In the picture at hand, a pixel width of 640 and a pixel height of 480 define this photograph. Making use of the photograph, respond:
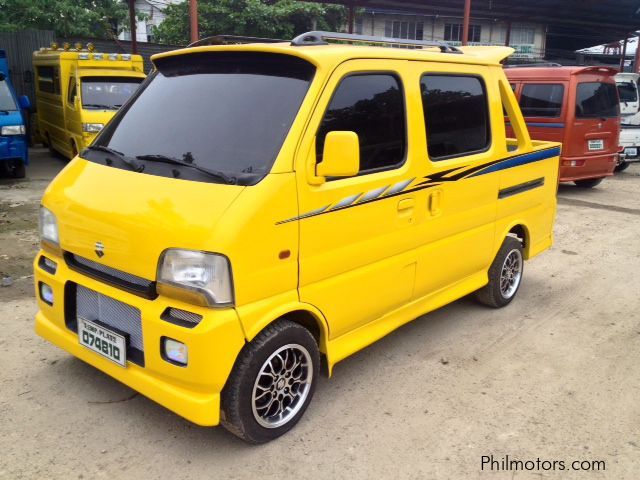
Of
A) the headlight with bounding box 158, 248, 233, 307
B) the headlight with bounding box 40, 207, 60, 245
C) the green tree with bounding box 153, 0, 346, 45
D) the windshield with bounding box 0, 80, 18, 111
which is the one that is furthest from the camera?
the green tree with bounding box 153, 0, 346, 45

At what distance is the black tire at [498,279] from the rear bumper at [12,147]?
7777mm

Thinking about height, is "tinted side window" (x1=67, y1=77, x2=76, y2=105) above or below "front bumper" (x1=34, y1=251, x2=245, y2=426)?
above

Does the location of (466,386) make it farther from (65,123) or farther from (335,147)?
(65,123)

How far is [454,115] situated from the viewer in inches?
152

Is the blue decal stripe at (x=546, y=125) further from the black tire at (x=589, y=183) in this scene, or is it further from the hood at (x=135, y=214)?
the hood at (x=135, y=214)

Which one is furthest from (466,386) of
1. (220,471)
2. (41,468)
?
(41,468)

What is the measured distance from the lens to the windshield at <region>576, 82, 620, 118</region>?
938cm

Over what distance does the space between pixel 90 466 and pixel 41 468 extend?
0.74 ft

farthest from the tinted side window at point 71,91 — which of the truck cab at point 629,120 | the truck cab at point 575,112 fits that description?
the truck cab at point 629,120

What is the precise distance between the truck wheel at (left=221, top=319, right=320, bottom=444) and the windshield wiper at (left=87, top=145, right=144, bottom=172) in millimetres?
1081

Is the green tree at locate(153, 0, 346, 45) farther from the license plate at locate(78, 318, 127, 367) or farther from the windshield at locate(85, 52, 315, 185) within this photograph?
the license plate at locate(78, 318, 127, 367)

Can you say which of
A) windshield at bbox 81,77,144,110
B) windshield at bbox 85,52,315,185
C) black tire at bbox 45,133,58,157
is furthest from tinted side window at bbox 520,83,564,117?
black tire at bbox 45,133,58,157

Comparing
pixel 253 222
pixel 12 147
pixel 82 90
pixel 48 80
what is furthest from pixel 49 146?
pixel 253 222

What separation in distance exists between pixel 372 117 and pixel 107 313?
5.84ft
